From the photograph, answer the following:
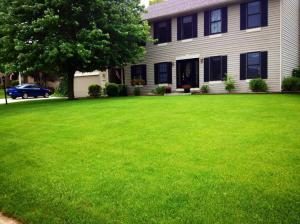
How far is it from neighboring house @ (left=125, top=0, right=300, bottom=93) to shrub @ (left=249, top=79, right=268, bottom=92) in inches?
15.3

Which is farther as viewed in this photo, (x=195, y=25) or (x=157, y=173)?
(x=195, y=25)

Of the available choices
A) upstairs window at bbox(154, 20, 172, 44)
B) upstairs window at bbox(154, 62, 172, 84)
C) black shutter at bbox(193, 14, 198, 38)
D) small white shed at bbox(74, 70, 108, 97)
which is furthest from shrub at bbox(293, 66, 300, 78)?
small white shed at bbox(74, 70, 108, 97)

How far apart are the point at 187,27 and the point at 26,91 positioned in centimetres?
1759

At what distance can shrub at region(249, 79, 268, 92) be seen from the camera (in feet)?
61.6

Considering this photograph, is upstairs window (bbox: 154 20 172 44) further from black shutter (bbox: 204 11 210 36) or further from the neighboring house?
black shutter (bbox: 204 11 210 36)

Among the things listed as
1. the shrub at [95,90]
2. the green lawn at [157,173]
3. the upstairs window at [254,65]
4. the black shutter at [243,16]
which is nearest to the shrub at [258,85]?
the upstairs window at [254,65]

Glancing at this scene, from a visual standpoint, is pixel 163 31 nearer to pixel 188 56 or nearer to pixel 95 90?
pixel 188 56

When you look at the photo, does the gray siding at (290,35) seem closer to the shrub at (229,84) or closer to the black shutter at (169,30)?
the shrub at (229,84)

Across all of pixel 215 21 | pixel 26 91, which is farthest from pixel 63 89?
pixel 215 21

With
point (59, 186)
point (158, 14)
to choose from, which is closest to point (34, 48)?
point (158, 14)

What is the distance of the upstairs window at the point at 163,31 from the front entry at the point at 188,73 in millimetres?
2065

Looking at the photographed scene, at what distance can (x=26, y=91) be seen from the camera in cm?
3200

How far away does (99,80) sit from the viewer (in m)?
28.8

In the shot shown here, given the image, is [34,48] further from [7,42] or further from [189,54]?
[189,54]
